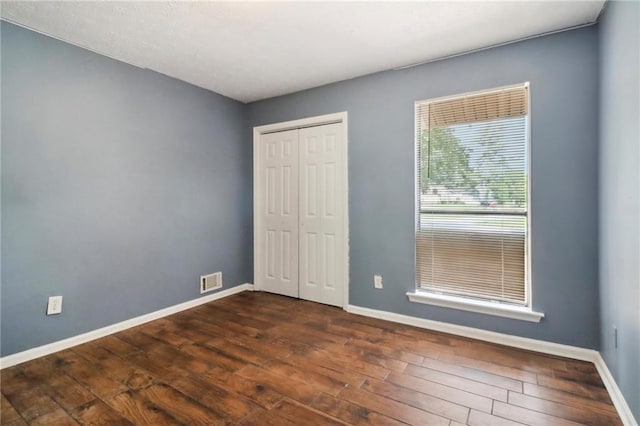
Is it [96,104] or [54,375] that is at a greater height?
[96,104]

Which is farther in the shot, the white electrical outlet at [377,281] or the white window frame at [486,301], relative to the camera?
the white electrical outlet at [377,281]

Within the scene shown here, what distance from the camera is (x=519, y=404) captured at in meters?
1.79

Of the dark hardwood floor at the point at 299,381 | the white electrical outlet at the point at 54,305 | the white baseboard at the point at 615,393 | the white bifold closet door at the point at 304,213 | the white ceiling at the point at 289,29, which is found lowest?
the dark hardwood floor at the point at 299,381

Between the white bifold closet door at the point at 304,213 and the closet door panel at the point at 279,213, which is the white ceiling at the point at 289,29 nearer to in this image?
the white bifold closet door at the point at 304,213

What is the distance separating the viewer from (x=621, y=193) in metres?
1.77

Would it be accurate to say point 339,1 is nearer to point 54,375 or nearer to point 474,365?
point 474,365

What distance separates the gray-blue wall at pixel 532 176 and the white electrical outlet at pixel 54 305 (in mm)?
2625

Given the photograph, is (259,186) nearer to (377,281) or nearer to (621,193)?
(377,281)

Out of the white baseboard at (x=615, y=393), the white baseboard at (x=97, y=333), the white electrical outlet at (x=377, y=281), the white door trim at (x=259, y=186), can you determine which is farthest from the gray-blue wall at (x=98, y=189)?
the white baseboard at (x=615, y=393)

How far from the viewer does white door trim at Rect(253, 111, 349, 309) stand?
132 inches

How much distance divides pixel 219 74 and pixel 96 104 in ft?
3.82

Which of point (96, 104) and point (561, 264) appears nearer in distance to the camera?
point (561, 264)

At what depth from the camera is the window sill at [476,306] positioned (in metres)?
A: 2.45

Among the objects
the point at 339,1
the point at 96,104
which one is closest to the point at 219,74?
the point at 96,104
